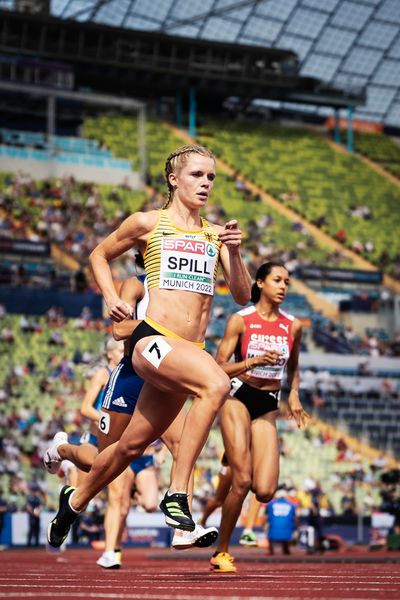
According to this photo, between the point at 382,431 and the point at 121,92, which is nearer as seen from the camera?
the point at 382,431

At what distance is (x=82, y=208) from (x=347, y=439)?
1595 centimetres

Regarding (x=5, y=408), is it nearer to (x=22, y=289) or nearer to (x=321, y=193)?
(x=22, y=289)

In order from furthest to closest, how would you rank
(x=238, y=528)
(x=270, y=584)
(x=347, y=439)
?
(x=347, y=439) < (x=238, y=528) < (x=270, y=584)

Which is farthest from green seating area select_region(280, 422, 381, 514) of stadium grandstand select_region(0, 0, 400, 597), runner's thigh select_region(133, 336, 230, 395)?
runner's thigh select_region(133, 336, 230, 395)

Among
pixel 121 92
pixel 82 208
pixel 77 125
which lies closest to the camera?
pixel 82 208

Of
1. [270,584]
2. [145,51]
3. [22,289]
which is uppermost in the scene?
[145,51]

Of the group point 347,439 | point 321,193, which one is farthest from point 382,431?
point 321,193

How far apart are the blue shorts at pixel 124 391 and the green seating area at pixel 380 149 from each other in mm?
56223

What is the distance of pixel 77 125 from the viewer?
58.6 m

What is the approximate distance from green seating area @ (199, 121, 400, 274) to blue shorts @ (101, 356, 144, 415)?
147 feet

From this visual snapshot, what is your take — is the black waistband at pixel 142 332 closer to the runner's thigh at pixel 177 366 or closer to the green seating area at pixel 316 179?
the runner's thigh at pixel 177 366

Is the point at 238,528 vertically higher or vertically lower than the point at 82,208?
lower

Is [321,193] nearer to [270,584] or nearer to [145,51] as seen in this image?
[145,51]

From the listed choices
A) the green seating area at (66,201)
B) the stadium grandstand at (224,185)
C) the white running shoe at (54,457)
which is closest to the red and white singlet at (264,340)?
the white running shoe at (54,457)
